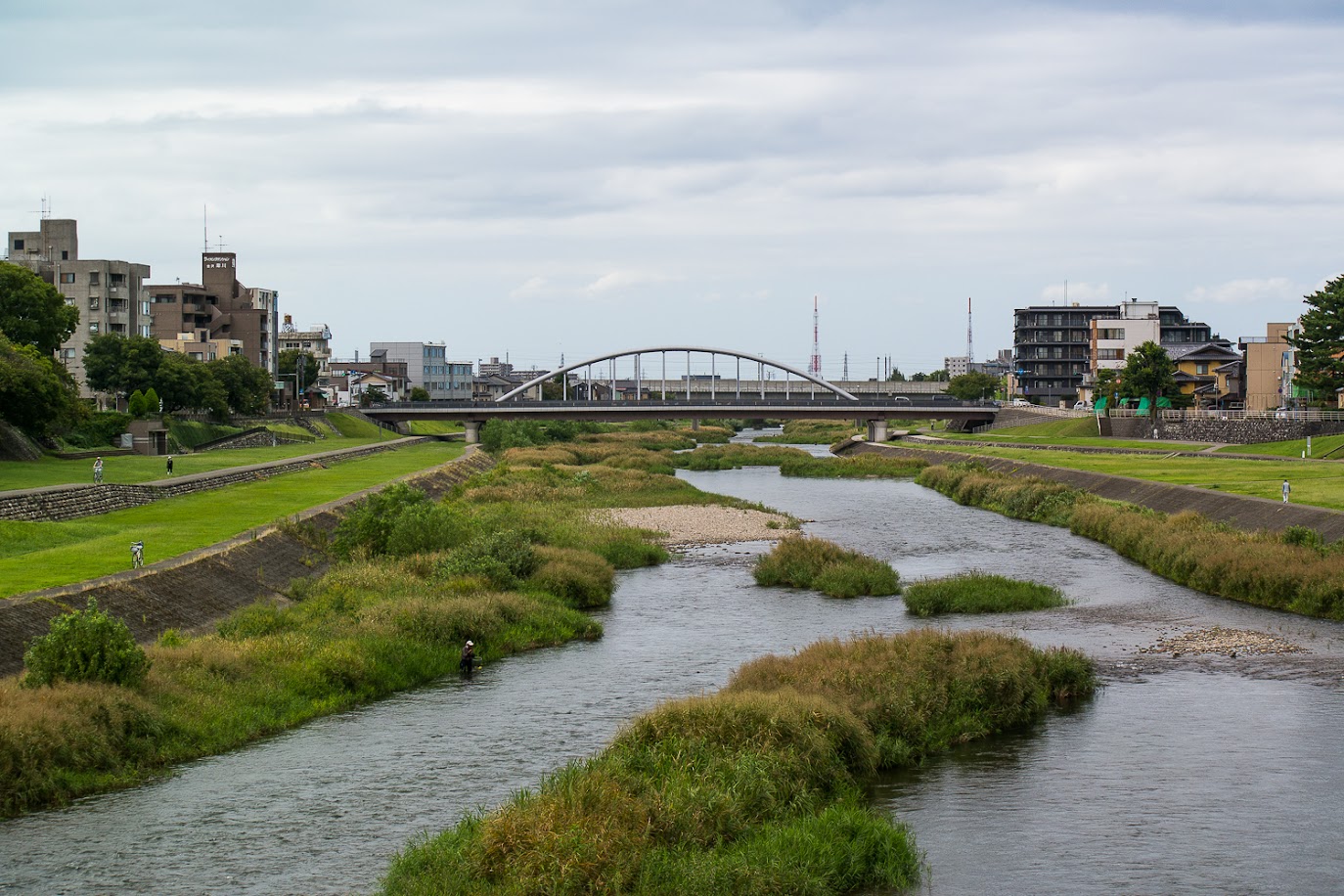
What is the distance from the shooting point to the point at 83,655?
20.0 metres

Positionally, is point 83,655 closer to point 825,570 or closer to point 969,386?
point 825,570

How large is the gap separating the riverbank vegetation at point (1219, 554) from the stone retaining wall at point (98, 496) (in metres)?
32.2

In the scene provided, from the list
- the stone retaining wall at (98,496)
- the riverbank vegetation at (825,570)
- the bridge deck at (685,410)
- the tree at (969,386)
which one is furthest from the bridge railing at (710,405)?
the riverbank vegetation at (825,570)

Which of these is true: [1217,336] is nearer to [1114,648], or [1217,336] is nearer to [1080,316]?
[1080,316]

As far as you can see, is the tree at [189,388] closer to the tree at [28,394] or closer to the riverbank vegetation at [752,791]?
the tree at [28,394]

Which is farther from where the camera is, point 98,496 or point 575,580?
point 98,496

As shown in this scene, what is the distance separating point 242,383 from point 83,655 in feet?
280

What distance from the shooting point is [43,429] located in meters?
54.7

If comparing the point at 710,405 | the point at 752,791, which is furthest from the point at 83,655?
the point at 710,405

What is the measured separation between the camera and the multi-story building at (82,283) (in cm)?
10794

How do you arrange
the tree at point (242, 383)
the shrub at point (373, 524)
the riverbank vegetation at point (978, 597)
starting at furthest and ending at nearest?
the tree at point (242, 383)
the shrub at point (373, 524)
the riverbank vegetation at point (978, 597)

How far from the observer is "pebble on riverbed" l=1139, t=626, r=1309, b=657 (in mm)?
26969

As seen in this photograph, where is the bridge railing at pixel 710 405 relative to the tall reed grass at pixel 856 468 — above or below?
above

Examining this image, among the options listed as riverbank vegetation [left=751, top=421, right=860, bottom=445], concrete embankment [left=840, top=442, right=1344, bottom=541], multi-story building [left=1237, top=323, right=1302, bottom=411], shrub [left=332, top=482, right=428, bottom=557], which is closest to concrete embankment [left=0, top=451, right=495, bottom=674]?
shrub [left=332, top=482, right=428, bottom=557]
